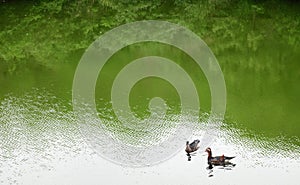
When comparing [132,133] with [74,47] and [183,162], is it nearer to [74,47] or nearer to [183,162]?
[183,162]

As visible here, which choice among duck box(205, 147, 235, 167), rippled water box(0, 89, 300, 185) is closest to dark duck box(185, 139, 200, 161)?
rippled water box(0, 89, 300, 185)

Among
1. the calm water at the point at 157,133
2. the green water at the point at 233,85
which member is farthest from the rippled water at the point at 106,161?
the green water at the point at 233,85

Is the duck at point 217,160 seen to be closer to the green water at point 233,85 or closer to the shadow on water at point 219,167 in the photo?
the shadow on water at point 219,167

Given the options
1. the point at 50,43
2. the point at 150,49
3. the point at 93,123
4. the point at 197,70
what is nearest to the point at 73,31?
the point at 50,43

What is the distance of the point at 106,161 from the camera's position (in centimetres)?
1023

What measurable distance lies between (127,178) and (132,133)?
1525mm

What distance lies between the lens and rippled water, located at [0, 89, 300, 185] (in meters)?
9.70

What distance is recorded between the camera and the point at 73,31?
53.9 feet

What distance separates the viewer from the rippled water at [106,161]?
970cm

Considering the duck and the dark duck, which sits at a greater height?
the dark duck

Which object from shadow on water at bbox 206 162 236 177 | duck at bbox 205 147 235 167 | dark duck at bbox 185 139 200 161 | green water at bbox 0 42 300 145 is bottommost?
shadow on water at bbox 206 162 236 177

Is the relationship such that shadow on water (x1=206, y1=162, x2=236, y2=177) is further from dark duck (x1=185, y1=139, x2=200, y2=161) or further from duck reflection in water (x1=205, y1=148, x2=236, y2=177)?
dark duck (x1=185, y1=139, x2=200, y2=161)

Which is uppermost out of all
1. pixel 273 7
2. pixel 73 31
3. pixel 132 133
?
pixel 273 7

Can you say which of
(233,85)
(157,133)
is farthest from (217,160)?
(233,85)
